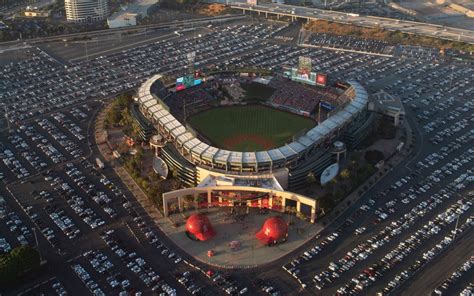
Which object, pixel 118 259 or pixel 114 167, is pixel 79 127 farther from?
pixel 118 259

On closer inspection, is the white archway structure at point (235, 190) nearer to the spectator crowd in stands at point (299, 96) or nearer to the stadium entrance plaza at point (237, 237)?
the stadium entrance plaza at point (237, 237)

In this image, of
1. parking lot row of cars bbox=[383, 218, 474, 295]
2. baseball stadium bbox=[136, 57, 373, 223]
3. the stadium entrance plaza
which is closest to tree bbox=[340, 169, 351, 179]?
baseball stadium bbox=[136, 57, 373, 223]

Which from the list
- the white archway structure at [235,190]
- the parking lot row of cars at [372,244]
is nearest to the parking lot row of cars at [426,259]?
the parking lot row of cars at [372,244]

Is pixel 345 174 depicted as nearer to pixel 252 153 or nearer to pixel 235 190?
pixel 252 153

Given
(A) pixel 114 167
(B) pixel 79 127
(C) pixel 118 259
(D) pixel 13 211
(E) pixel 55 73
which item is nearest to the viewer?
(C) pixel 118 259

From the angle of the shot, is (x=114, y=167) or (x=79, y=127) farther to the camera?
(x=79, y=127)

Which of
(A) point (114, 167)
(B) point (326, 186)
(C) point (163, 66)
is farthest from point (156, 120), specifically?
(C) point (163, 66)

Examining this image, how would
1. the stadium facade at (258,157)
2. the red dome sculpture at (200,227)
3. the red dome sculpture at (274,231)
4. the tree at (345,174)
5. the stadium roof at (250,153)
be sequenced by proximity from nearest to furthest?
the red dome sculpture at (274,231), the red dome sculpture at (200,227), the stadium facade at (258,157), the stadium roof at (250,153), the tree at (345,174)

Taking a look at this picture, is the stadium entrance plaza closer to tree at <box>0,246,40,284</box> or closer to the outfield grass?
the outfield grass
